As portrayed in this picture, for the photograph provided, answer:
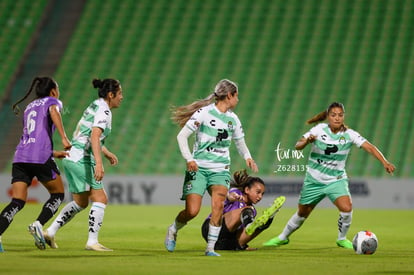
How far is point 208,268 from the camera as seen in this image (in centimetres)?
759

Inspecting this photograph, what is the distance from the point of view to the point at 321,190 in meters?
10.6

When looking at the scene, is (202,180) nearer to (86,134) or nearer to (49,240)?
(86,134)

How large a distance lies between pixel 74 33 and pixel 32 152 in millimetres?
18826

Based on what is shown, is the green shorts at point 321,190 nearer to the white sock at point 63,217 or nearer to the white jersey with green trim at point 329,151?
the white jersey with green trim at point 329,151

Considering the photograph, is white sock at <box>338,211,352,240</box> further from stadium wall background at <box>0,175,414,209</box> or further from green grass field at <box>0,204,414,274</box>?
stadium wall background at <box>0,175,414,209</box>

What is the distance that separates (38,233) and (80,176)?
779 millimetres

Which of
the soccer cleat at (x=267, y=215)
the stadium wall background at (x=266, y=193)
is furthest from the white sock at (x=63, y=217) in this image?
the stadium wall background at (x=266, y=193)

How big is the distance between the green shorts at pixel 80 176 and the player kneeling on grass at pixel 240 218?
4.97ft

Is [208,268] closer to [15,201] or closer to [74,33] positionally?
[15,201]

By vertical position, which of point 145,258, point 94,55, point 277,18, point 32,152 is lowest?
point 145,258

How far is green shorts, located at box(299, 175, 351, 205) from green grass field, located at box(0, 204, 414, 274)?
61 cm

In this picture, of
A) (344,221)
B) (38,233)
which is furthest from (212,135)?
(344,221)

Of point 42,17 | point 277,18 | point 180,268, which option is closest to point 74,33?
point 42,17

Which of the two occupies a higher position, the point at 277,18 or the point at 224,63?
the point at 277,18
